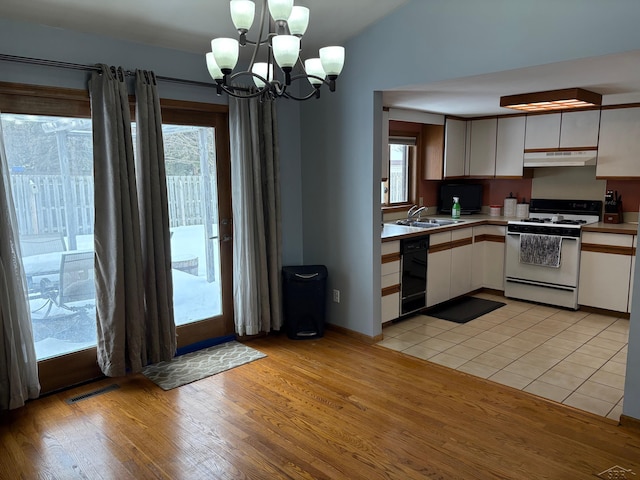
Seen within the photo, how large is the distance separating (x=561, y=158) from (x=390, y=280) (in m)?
2.38

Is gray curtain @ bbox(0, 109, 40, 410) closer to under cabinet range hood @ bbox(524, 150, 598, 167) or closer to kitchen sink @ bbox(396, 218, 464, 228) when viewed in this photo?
kitchen sink @ bbox(396, 218, 464, 228)

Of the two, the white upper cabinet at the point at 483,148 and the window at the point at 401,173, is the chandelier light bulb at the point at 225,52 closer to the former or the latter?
the window at the point at 401,173

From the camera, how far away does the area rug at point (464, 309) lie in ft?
15.6

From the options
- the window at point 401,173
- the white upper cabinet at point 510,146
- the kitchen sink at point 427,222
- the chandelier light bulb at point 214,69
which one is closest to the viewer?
the chandelier light bulb at point 214,69

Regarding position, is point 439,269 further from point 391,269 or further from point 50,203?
point 50,203

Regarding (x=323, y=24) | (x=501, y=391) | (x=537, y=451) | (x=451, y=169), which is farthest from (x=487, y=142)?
(x=537, y=451)

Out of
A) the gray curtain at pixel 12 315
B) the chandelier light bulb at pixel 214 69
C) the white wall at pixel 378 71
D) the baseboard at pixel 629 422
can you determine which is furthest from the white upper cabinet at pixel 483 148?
the gray curtain at pixel 12 315

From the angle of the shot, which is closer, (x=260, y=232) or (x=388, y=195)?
Answer: (x=260, y=232)

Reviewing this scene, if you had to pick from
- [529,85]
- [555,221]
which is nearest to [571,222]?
[555,221]

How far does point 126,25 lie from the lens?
305 centimetres

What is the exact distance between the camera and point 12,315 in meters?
2.81

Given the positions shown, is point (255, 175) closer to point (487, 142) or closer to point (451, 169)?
point (451, 169)

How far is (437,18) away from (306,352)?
2.72 m

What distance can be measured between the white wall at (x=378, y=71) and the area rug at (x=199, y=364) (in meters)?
0.96
